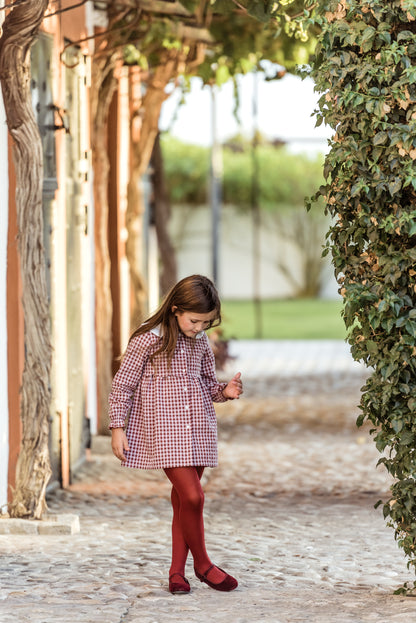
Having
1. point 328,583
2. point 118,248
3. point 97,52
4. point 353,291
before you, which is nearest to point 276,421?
point 118,248

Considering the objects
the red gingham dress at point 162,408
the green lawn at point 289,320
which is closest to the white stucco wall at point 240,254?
the green lawn at point 289,320

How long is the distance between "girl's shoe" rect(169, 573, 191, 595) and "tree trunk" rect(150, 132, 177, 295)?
26.9 ft

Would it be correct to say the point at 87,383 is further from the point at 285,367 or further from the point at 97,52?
the point at 285,367

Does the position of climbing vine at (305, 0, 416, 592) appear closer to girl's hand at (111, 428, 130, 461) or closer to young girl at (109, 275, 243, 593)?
young girl at (109, 275, 243, 593)

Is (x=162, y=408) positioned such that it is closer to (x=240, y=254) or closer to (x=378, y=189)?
(x=378, y=189)

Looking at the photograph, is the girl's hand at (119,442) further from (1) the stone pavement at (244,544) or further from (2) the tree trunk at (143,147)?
(2) the tree trunk at (143,147)

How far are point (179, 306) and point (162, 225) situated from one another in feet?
27.6

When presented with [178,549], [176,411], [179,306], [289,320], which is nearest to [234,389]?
[176,411]

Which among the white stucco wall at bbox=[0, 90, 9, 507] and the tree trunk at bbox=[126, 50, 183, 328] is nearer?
the white stucco wall at bbox=[0, 90, 9, 507]

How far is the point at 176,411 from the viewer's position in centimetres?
571

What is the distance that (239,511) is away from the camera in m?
8.01

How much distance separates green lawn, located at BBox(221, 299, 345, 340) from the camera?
26781 mm

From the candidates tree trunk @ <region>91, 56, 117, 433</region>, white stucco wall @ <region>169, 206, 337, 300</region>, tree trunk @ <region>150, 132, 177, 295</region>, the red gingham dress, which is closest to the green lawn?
white stucco wall @ <region>169, 206, 337, 300</region>

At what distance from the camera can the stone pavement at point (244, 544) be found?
5.44 metres
